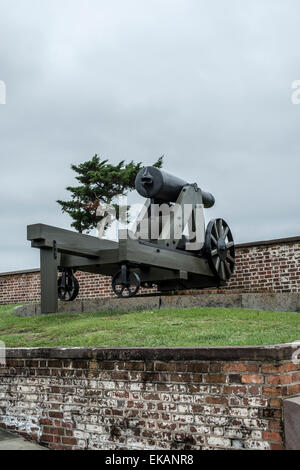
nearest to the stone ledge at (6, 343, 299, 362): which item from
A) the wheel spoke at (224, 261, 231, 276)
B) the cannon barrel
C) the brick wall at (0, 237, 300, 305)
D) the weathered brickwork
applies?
the cannon barrel

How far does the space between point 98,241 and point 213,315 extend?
2752mm

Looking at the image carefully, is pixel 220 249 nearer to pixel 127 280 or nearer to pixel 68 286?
pixel 127 280

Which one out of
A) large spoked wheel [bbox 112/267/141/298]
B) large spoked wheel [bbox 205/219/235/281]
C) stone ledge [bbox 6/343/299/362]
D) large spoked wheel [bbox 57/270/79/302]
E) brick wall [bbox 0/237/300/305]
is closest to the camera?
stone ledge [bbox 6/343/299/362]

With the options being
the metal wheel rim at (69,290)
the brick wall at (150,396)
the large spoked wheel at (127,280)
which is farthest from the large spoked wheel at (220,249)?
the brick wall at (150,396)

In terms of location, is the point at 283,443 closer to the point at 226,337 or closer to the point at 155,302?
the point at 226,337

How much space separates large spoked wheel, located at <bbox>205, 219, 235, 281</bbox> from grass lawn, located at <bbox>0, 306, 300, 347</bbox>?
2.93m

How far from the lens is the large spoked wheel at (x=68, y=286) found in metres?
9.93

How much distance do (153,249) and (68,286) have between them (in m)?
1.83

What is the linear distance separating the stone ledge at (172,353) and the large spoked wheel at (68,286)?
4.50 m

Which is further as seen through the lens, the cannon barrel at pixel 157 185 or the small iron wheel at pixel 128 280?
the cannon barrel at pixel 157 185

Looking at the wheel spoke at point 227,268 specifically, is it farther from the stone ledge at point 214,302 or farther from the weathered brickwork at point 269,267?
the stone ledge at point 214,302

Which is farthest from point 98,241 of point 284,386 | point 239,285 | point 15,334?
point 284,386

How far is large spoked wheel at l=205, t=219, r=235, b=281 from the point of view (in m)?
10.5

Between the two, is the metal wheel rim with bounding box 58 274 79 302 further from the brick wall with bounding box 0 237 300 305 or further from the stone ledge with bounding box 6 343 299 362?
the stone ledge with bounding box 6 343 299 362
